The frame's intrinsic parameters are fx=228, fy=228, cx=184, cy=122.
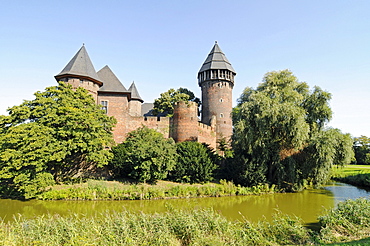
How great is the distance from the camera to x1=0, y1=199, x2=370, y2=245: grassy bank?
19.9 feet

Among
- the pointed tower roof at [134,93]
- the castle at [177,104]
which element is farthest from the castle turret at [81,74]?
the pointed tower roof at [134,93]

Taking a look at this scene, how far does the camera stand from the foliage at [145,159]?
16614 mm

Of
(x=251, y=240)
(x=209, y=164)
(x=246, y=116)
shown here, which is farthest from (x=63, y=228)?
(x=246, y=116)

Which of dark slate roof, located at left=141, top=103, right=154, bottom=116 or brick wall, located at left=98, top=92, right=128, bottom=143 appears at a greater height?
dark slate roof, located at left=141, top=103, right=154, bottom=116

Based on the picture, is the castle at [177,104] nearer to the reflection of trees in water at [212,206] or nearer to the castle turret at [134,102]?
the castle turret at [134,102]

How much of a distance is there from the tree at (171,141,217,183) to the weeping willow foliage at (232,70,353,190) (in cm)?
240

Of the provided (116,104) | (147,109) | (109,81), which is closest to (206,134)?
(116,104)

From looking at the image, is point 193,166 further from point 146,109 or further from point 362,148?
point 362,148

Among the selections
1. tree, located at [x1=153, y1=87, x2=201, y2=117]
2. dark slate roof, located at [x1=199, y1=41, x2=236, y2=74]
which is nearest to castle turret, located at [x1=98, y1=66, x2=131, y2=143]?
tree, located at [x1=153, y1=87, x2=201, y2=117]

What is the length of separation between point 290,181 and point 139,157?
11.8 m

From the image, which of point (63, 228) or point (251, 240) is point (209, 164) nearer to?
point (251, 240)

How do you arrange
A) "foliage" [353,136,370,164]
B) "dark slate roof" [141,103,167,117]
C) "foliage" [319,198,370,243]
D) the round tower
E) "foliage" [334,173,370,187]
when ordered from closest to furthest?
"foliage" [319,198,370,243]
"foliage" [334,173,370,187]
the round tower
"dark slate roof" [141,103,167,117]
"foliage" [353,136,370,164]

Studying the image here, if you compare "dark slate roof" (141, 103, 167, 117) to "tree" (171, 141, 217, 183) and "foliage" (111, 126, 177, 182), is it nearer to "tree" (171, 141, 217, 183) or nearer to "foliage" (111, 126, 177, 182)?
"foliage" (111, 126, 177, 182)

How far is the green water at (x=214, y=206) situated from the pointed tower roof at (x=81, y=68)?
11484 millimetres
